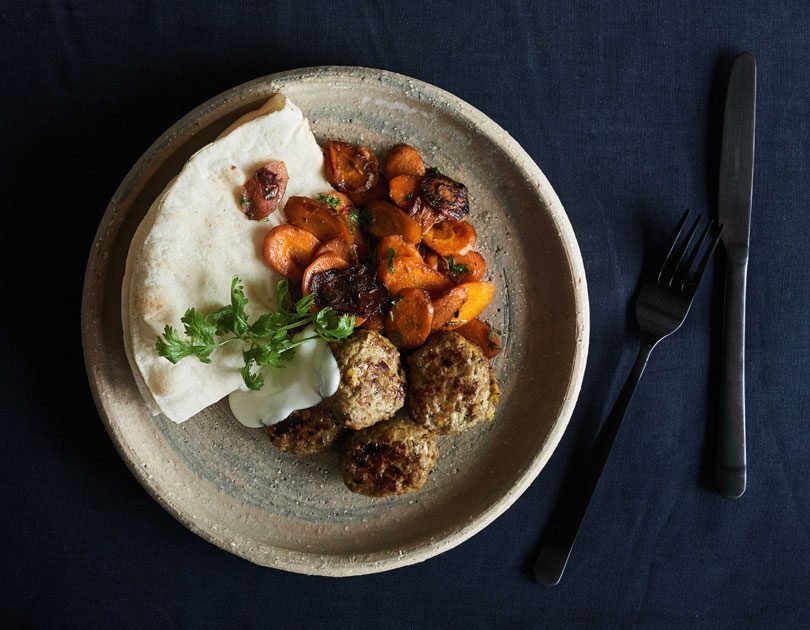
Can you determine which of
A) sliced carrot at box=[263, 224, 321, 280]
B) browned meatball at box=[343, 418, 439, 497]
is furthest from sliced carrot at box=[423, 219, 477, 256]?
browned meatball at box=[343, 418, 439, 497]

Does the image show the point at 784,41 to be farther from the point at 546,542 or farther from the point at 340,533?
the point at 340,533

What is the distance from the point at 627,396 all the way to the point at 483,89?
1485mm

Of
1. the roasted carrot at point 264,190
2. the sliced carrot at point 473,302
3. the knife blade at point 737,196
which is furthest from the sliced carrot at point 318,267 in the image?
the knife blade at point 737,196

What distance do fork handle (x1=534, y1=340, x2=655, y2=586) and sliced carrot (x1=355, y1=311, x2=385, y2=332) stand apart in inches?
45.2

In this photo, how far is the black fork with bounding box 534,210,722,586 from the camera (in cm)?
280

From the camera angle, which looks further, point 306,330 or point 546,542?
point 546,542

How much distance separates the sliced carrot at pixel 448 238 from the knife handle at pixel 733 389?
1.23 m

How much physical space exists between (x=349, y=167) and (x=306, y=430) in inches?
41.1

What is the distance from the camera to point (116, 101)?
2709 millimetres

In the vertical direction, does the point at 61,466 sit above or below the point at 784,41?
below

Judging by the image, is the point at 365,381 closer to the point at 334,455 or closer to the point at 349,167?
the point at 334,455

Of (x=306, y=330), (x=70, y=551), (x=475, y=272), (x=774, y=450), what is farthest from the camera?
(x=774, y=450)

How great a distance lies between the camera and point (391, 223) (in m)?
2.52

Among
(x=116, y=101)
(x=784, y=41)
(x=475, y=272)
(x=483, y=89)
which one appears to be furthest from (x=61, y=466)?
(x=784, y=41)
